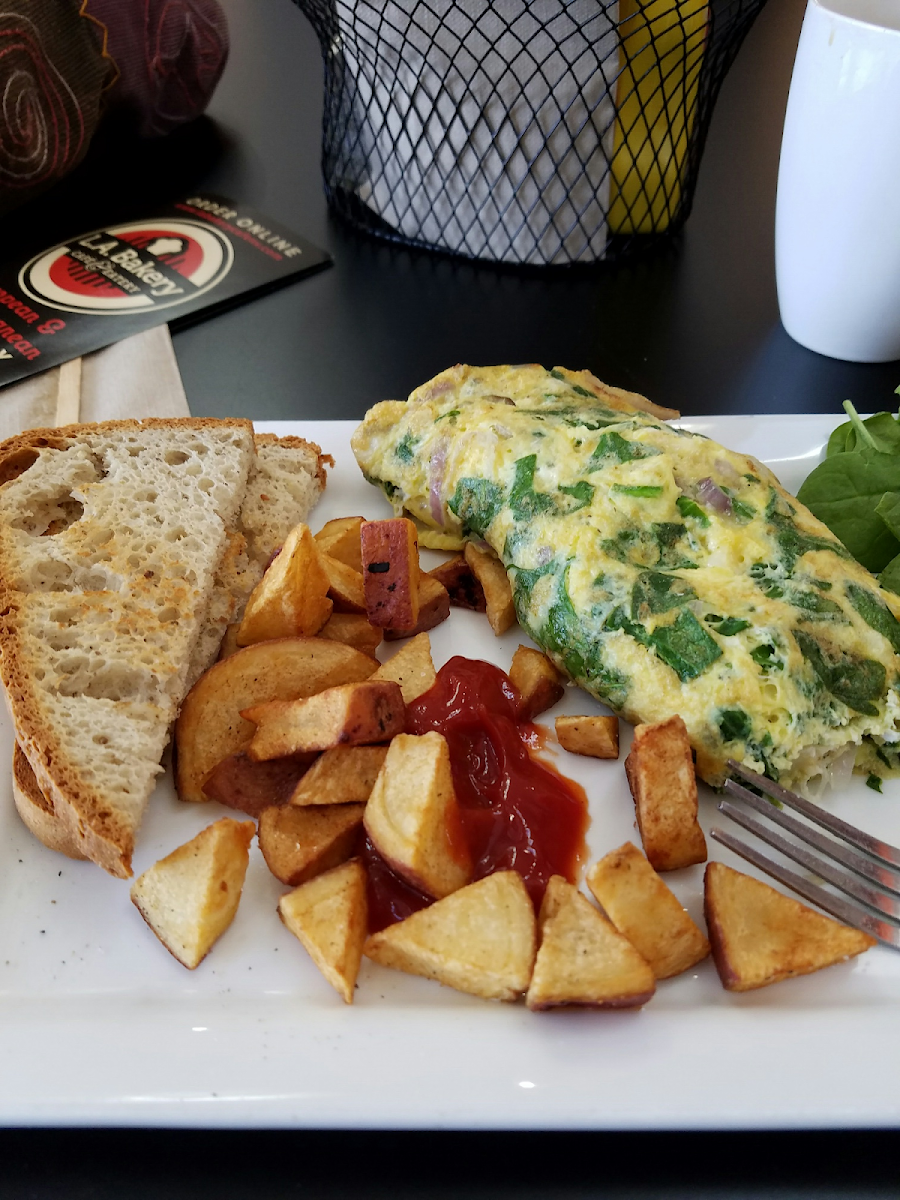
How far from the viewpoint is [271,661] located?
5.82 ft

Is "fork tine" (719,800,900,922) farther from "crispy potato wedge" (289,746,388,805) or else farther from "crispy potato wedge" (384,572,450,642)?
"crispy potato wedge" (384,572,450,642)

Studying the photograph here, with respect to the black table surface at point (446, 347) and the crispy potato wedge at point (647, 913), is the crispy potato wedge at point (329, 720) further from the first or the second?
the black table surface at point (446, 347)

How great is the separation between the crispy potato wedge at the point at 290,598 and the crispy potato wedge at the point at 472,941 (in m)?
0.66

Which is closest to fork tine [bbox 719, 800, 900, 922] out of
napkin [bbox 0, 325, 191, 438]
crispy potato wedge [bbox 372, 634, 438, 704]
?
crispy potato wedge [bbox 372, 634, 438, 704]

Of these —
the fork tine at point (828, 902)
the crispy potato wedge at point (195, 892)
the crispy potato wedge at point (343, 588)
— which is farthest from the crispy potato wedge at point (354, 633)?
the fork tine at point (828, 902)

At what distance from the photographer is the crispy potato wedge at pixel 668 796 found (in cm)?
155

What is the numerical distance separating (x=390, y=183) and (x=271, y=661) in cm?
222

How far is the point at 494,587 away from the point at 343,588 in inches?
12.1

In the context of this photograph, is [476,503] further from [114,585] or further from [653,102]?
[653,102]

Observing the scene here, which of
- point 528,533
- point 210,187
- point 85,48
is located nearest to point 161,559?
point 528,533

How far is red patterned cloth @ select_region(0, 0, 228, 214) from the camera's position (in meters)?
3.17

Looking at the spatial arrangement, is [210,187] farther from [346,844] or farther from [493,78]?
[346,844]

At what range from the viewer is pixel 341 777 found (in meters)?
1.59

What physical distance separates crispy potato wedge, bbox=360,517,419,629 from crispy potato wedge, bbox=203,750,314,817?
0.38m
